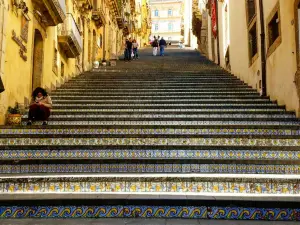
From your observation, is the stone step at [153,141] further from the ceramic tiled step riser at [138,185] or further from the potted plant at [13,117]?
the ceramic tiled step riser at [138,185]

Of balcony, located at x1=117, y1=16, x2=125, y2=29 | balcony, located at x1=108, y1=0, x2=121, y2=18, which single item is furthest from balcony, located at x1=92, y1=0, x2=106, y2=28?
balcony, located at x1=117, y1=16, x2=125, y2=29

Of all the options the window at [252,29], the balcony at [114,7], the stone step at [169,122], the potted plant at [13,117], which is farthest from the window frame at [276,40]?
the balcony at [114,7]

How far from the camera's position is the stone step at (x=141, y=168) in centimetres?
536

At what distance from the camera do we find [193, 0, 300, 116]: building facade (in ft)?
27.7

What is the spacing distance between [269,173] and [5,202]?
3.84m

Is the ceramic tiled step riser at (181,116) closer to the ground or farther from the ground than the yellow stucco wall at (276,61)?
closer to the ground

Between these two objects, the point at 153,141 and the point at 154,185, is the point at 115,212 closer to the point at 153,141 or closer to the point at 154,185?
the point at 154,185

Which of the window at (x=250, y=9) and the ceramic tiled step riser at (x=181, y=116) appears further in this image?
the window at (x=250, y=9)

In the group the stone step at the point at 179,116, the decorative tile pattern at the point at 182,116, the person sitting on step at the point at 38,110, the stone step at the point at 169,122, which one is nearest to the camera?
the stone step at the point at 169,122

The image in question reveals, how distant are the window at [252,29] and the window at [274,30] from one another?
1.36m

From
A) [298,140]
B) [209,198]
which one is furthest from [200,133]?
[209,198]

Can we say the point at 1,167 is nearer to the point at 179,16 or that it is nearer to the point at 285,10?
the point at 285,10

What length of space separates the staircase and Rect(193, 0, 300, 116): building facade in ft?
2.12

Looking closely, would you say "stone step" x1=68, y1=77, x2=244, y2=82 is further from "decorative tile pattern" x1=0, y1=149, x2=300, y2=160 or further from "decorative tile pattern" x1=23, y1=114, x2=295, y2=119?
"decorative tile pattern" x1=0, y1=149, x2=300, y2=160
